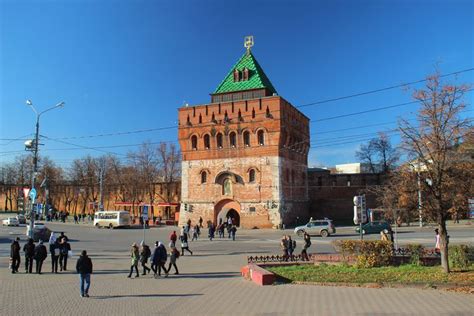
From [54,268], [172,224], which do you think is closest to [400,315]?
[54,268]

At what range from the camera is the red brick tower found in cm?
4662

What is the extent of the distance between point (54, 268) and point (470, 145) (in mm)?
16743

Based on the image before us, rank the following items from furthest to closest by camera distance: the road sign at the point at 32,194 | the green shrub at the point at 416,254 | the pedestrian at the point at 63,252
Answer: the road sign at the point at 32,194
the pedestrian at the point at 63,252
the green shrub at the point at 416,254

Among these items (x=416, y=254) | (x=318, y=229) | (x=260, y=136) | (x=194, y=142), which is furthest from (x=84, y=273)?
(x=194, y=142)

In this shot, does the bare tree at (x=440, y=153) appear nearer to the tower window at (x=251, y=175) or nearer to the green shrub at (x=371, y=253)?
the green shrub at (x=371, y=253)

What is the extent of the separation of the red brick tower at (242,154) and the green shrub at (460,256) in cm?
3110

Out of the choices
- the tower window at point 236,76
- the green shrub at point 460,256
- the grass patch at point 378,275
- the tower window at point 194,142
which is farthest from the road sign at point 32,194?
the tower window at point 236,76

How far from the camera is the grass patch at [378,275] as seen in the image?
1277 centimetres

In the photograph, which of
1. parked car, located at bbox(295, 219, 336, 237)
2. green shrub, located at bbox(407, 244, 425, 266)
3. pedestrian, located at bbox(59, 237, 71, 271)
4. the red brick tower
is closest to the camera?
green shrub, located at bbox(407, 244, 425, 266)

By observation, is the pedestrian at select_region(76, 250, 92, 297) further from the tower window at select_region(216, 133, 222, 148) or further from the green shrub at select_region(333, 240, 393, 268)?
the tower window at select_region(216, 133, 222, 148)

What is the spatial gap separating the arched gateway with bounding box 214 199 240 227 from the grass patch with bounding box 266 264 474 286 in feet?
107

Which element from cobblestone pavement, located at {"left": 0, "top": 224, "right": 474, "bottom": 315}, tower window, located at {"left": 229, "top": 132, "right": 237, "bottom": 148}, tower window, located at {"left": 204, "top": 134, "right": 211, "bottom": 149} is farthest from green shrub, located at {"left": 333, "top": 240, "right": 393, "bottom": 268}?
tower window, located at {"left": 204, "top": 134, "right": 211, "bottom": 149}

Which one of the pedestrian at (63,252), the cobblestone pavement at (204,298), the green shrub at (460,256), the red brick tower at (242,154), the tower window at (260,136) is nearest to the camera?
the cobblestone pavement at (204,298)

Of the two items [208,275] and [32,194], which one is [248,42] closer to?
[32,194]
